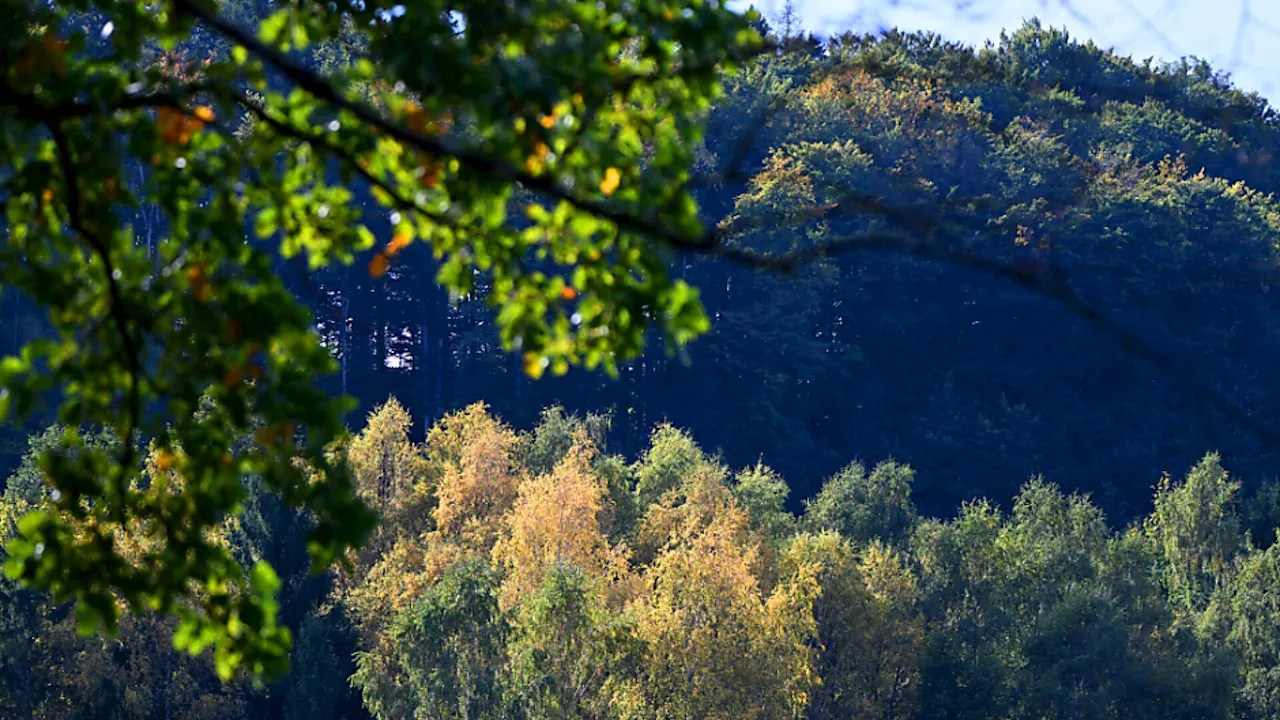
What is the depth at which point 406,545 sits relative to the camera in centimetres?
3538

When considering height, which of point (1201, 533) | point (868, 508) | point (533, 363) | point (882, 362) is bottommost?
point (533, 363)

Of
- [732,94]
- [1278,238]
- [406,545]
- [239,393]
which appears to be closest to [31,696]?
[406,545]

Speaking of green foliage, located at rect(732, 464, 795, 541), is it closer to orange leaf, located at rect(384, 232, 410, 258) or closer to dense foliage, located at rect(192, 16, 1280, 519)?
dense foliage, located at rect(192, 16, 1280, 519)

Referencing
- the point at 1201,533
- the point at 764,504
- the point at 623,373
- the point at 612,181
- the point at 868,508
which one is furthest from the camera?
the point at 623,373

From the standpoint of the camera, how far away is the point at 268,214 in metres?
3.48

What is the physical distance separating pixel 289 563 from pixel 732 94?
93.5ft

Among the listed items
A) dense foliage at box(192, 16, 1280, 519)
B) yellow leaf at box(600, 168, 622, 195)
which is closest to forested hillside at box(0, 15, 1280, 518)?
dense foliage at box(192, 16, 1280, 519)

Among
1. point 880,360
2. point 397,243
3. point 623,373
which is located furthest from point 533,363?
point 880,360

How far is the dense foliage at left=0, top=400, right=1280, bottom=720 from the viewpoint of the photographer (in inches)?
1036

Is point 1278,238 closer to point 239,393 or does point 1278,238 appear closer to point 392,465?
point 392,465

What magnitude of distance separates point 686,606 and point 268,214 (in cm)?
2572

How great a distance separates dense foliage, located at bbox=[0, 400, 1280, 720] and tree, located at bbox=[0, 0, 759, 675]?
72.5ft

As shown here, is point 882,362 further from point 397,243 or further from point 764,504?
point 397,243

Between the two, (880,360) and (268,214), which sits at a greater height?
(880,360)
